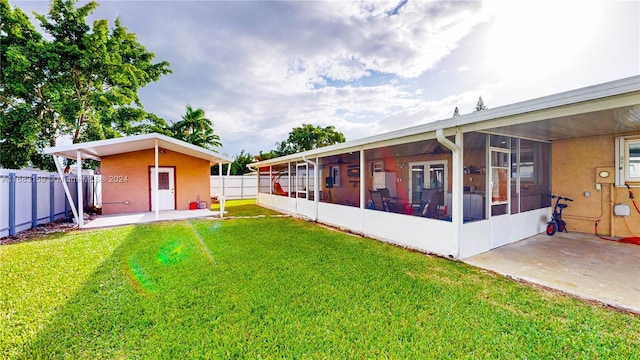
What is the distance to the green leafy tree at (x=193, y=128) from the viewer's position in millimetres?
21000

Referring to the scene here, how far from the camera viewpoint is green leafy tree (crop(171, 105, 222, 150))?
68.9 ft

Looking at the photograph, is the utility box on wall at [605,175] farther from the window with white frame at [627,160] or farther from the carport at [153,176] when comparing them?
the carport at [153,176]

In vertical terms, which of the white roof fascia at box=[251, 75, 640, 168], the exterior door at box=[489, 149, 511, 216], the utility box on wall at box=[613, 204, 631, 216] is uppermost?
the white roof fascia at box=[251, 75, 640, 168]

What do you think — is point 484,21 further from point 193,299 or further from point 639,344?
point 193,299

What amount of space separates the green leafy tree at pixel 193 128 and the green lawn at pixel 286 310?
1710 cm

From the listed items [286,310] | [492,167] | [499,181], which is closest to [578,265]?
[499,181]

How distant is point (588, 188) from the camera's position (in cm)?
679

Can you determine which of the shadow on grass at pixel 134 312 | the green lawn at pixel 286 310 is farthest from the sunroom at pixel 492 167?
the shadow on grass at pixel 134 312

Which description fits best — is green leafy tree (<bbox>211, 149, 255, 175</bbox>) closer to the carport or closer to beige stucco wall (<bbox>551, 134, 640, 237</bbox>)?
the carport

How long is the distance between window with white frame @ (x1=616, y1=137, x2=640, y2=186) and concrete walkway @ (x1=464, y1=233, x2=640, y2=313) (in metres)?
1.58

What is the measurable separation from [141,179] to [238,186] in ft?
30.4

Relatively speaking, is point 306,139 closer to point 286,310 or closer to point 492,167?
point 492,167

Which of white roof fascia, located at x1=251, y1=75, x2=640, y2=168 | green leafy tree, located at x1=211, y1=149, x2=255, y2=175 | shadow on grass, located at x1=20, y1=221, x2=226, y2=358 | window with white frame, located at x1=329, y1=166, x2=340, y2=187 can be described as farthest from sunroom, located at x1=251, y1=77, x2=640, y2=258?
green leafy tree, located at x1=211, y1=149, x2=255, y2=175

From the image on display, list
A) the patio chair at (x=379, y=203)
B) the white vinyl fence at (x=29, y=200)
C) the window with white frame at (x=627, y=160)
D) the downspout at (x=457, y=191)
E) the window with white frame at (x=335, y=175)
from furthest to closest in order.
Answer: the window with white frame at (x=335, y=175) → the patio chair at (x=379, y=203) → the white vinyl fence at (x=29, y=200) → the window with white frame at (x=627, y=160) → the downspout at (x=457, y=191)
